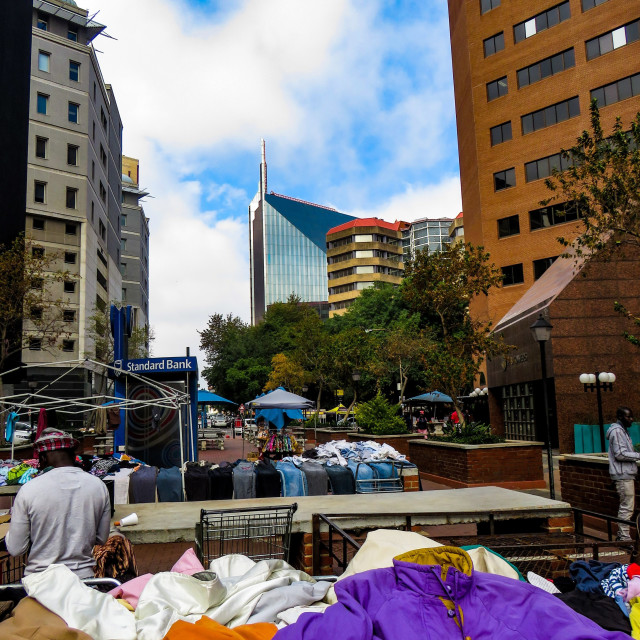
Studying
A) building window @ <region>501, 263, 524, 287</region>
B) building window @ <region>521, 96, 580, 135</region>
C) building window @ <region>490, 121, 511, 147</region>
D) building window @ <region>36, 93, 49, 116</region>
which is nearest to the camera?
building window @ <region>521, 96, 580, 135</region>

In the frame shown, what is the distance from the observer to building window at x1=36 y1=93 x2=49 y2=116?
154 feet

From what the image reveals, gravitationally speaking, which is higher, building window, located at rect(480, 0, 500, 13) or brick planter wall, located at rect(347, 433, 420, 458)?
building window, located at rect(480, 0, 500, 13)

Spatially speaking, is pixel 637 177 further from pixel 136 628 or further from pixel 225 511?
pixel 136 628

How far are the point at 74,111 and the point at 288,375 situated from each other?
26.4 m

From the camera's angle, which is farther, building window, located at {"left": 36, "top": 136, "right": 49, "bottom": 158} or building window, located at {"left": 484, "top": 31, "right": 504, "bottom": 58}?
building window, located at {"left": 36, "top": 136, "right": 49, "bottom": 158}

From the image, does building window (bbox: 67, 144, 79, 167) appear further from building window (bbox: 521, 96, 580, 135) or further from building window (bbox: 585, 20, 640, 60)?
building window (bbox: 585, 20, 640, 60)

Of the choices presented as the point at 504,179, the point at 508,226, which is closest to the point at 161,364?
the point at 508,226

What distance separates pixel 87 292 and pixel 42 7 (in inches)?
904

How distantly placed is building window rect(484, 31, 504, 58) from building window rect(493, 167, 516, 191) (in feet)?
26.7

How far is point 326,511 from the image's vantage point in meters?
6.20

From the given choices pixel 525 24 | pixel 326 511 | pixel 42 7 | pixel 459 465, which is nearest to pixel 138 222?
pixel 42 7

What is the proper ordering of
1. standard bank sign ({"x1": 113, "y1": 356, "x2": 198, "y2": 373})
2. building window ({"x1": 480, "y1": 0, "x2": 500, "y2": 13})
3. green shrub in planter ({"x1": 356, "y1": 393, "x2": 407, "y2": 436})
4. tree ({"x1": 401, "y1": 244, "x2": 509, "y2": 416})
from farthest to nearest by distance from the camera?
1. building window ({"x1": 480, "y1": 0, "x2": 500, "y2": 13})
2. green shrub in planter ({"x1": 356, "y1": 393, "x2": 407, "y2": 436})
3. tree ({"x1": 401, "y1": 244, "x2": 509, "y2": 416})
4. standard bank sign ({"x1": 113, "y1": 356, "x2": 198, "y2": 373})

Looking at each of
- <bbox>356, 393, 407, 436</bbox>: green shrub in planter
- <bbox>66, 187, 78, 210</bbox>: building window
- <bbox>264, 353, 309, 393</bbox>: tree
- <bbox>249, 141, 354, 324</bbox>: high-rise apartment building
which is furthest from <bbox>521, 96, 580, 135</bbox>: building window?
<bbox>249, 141, 354, 324</bbox>: high-rise apartment building

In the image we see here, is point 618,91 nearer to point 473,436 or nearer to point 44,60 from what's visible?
point 473,436
